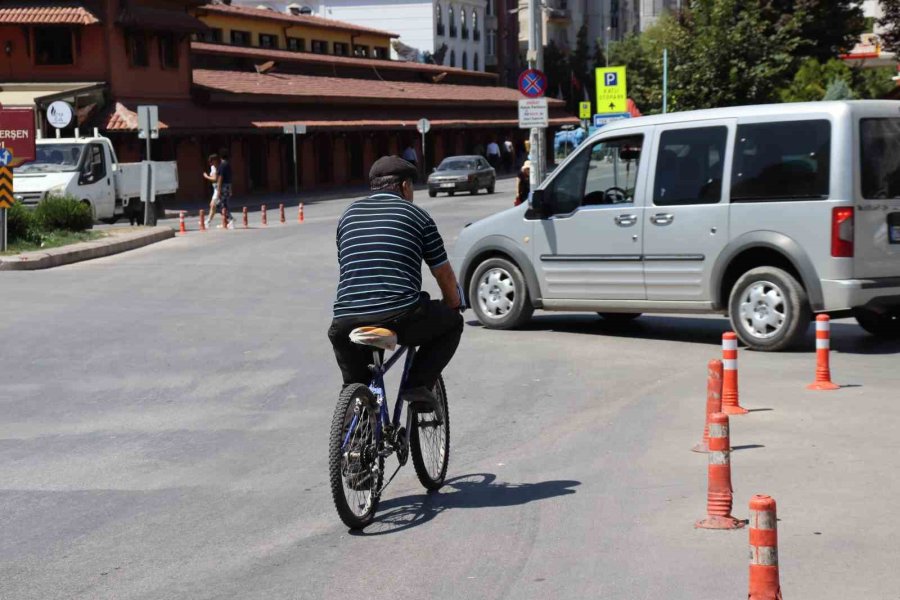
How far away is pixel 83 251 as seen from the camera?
25.8m

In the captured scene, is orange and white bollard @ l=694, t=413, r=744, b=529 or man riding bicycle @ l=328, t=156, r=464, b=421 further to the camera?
man riding bicycle @ l=328, t=156, r=464, b=421

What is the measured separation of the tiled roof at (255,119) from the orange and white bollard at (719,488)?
41.3 m

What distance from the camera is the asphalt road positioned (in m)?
6.11

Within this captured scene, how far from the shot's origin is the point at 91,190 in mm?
32969

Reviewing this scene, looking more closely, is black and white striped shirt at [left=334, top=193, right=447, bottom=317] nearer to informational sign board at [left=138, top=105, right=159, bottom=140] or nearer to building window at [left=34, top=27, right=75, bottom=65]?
informational sign board at [left=138, top=105, right=159, bottom=140]

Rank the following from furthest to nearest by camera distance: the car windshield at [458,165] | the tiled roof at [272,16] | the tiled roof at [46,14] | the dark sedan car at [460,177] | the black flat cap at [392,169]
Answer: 1. the tiled roof at [272,16]
2. the car windshield at [458,165]
3. the dark sedan car at [460,177]
4. the tiled roof at [46,14]
5. the black flat cap at [392,169]

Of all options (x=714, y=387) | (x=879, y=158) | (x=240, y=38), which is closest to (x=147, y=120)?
(x=879, y=158)

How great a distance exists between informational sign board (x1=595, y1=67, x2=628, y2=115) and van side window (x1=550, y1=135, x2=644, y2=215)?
73.6ft

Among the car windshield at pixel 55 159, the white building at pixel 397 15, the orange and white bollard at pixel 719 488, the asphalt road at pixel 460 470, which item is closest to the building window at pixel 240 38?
the white building at pixel 397 15

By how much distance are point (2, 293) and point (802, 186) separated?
1107 centimetres

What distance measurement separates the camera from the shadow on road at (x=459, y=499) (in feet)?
23.4

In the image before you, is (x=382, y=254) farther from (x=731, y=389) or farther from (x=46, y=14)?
(x=46, y=14)

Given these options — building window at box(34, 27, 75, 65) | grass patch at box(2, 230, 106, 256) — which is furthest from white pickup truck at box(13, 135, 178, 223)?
building window at box(34, 27, 75, 65)

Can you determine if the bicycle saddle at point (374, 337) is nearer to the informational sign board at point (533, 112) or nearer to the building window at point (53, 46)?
the informational sign board at point (533, 112)
